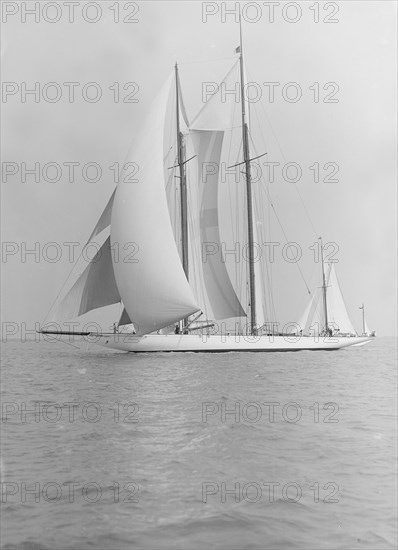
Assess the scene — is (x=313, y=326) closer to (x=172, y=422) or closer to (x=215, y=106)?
(x=215, y=106)

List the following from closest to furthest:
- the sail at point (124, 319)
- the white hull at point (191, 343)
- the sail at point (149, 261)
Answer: the sail at point (149, 261) → the sail at point (124, 319) → the white hull at point (191, 343)

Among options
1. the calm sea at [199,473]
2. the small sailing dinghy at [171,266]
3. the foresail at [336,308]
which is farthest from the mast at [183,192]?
the foresail at [336,308]

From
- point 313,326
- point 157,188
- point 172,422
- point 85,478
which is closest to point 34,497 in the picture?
point 85,478

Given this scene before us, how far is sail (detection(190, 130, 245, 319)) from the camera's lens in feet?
117

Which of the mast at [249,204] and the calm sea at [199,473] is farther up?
the mast at [249,204]

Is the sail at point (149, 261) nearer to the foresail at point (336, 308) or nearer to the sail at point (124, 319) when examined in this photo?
the sail at point (124, 319)

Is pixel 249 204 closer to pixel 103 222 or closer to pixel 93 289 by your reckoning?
pixel 103 222

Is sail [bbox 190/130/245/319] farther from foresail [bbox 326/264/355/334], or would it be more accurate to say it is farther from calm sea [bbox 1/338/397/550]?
foresail [bbox 326/264/355/334]

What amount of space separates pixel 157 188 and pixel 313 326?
93.6 ft

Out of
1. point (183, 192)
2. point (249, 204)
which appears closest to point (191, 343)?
point (183, 192)

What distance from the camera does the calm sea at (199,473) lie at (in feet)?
17.0

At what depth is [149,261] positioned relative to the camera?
94.7 ft

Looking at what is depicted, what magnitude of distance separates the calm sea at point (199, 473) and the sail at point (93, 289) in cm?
1581

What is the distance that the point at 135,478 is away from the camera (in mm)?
6895
